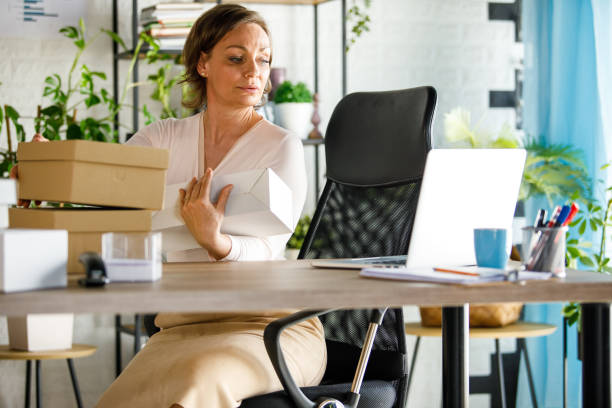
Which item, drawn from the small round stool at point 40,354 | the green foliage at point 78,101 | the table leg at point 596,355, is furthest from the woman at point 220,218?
the small round stool at point 40,354

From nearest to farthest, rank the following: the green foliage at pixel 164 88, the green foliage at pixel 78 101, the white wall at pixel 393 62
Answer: the green foliage at pixel 78 101 < the green foliage at pixel 164 88 < the white wall at pixel 393 62

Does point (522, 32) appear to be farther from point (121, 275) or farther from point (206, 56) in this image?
point (121, 275)

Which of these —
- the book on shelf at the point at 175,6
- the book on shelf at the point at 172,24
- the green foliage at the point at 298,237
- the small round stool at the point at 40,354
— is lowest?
the small round stool at the point at 40,354

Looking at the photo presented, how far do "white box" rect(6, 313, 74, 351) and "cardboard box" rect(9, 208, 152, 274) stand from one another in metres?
1.86

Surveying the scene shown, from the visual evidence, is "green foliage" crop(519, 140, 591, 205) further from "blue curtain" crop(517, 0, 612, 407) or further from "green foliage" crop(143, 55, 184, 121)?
"green foliage" crop(143, 55, 184, 121)

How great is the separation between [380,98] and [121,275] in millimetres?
1078

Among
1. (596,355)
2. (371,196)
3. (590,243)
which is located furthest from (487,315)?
(596,355)

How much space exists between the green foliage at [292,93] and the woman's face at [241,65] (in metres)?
1.29

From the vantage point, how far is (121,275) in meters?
1.17

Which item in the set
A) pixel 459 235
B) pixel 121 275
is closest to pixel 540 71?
pixel 459 235

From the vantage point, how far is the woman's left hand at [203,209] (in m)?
1.58

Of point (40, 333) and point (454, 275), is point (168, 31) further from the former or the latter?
point (454, 275)

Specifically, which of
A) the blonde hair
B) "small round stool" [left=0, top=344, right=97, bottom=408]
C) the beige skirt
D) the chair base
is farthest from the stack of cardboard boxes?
"small round stool" [left=0, top=344, right=97, bottom=408]

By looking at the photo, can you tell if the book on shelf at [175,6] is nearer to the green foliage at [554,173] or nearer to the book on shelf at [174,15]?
the book on shelf at [174,15]
